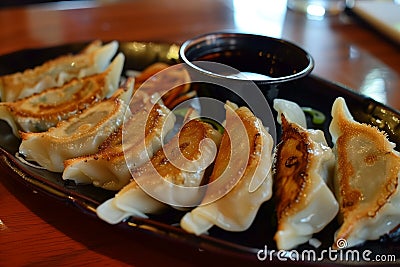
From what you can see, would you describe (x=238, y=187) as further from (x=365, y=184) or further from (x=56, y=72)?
(x=56, y=72)

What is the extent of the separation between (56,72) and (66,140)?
66cm

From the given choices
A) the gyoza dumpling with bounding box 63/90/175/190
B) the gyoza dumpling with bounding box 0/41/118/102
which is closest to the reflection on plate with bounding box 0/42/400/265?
the gyoza dumpling with bounding box 63/90/175/190

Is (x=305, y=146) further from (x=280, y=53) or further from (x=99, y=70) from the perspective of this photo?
(x=99, y=70)

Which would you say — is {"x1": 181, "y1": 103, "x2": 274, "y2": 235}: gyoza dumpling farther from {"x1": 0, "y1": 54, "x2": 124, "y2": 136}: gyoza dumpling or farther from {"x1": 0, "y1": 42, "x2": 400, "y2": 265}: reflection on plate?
{"x1": 0, "y1": 54, "x2": 124, "y2": 136}: gyoza dumpling

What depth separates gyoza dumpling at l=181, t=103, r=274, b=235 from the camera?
1205 millimetres

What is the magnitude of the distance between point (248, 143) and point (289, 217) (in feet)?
0.86

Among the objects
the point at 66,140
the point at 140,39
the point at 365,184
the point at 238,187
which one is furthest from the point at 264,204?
the point at 140,39

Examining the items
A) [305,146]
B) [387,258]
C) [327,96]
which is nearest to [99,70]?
[327,96]

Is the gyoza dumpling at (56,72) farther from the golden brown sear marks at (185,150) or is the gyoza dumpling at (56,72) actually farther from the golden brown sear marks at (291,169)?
the golden brown sear marks at (291,169)

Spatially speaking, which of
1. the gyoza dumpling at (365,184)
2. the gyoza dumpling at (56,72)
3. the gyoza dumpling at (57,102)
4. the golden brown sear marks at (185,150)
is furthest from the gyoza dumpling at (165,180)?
the gyoza dumpling at (56,72)

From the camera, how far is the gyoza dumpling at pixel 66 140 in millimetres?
1516

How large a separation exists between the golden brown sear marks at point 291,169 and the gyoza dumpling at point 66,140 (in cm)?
57

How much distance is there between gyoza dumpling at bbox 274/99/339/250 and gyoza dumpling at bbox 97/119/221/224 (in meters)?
0.22

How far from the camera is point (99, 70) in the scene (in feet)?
6.98
